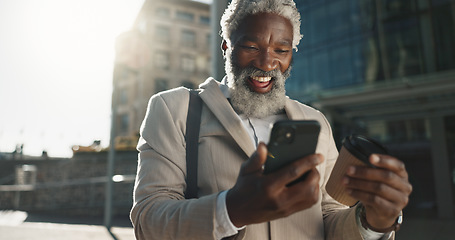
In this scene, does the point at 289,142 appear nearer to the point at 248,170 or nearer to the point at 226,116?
the point at 248,170

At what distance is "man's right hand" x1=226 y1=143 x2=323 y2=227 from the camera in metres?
0.89

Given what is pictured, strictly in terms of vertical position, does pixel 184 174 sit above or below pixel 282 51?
below

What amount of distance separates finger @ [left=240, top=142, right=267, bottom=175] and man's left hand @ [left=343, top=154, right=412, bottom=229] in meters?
0.29

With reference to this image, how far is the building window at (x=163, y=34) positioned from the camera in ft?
125

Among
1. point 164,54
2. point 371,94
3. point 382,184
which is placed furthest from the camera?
point 164,54

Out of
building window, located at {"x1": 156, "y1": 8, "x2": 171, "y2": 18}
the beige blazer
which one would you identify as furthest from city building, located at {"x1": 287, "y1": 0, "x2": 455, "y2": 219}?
building window, located at {"x1": 156, "y1": 8, "x2": 171, "y2": 18}

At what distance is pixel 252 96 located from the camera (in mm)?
1575

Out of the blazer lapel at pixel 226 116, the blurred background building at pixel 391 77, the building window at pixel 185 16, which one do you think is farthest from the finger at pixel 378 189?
the building window at pixel 185 16

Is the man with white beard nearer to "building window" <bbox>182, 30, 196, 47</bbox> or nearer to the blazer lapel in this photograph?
the blazer lapel

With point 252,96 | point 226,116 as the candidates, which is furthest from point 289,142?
point 252,96

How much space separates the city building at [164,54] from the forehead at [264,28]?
114 ft

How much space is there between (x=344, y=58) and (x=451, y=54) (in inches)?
150

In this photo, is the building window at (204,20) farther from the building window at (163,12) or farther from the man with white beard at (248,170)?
the man with white beard at (248,170)

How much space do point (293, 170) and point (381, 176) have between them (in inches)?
10.9
